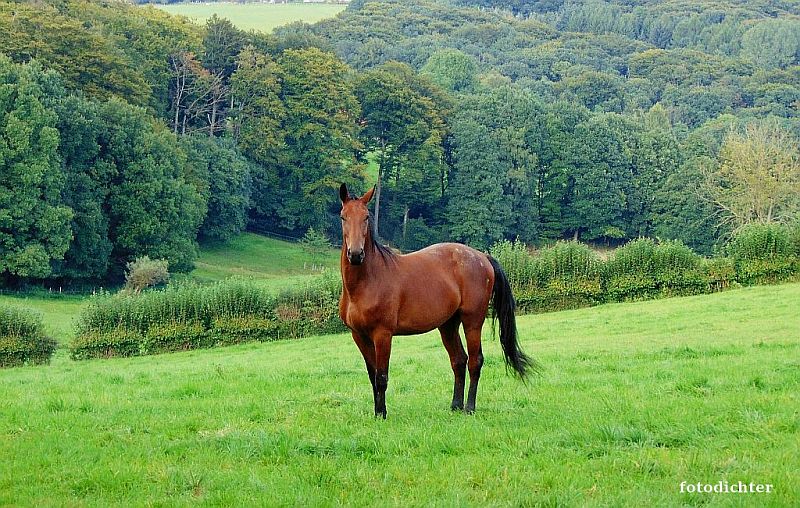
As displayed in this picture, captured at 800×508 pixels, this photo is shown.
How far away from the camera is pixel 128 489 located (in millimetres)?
7422

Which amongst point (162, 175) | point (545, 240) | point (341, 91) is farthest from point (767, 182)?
point (162, 175)

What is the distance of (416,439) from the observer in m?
8.88

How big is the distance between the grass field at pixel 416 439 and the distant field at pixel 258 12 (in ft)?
516

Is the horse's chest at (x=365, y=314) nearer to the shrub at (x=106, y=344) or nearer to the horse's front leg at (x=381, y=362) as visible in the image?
the horse's front leg at (x=381, y=362)

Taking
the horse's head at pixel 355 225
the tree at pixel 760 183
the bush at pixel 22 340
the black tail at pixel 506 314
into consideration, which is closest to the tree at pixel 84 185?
the bush at pixel 22 340

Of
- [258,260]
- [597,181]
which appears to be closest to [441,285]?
[258,260]

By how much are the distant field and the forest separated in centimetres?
8215

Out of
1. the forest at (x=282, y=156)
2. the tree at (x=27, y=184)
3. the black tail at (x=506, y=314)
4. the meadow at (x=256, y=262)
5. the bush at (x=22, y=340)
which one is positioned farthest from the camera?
the meadow at (x=256, y=262)

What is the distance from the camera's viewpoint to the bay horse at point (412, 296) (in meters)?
10.2

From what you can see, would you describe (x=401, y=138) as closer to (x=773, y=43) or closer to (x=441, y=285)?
(x=441, y=285)

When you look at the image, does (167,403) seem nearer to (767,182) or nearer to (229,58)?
(767,182)

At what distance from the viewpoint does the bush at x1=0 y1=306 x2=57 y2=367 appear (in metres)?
32.7

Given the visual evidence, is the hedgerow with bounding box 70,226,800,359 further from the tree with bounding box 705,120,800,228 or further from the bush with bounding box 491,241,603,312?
the tree with bounding box 705,120,800,228

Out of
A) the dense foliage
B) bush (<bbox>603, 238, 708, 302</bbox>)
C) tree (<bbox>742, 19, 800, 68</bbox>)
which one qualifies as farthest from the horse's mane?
tree (<bbox>742, 19, 800, 68</bbox>)
